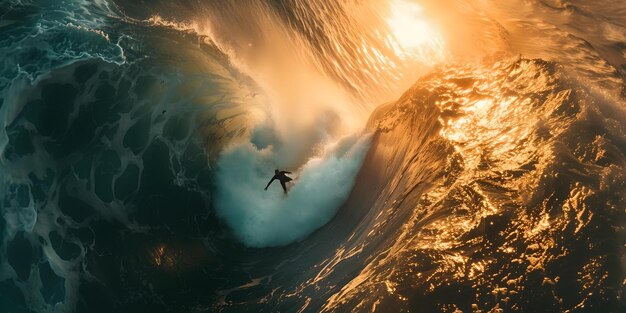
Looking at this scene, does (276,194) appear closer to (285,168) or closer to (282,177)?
(282,177)

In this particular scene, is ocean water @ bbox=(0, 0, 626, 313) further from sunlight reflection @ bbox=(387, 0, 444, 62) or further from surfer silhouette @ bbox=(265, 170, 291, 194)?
sunlight reflection @ bbox=(387, 0, 444, 62)

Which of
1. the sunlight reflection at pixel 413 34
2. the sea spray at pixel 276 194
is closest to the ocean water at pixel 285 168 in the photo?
the sea spray at pixel 276 194

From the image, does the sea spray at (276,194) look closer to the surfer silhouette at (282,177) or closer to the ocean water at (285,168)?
the ocean water at (285,168)

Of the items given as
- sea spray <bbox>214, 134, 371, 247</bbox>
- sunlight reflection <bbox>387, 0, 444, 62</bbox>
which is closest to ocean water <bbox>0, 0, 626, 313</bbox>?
sea spray <bbox>214, 134, 371, 247</bbox>

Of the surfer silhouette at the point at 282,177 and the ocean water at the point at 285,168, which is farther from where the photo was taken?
the surfer silhouette at the point at 282,177

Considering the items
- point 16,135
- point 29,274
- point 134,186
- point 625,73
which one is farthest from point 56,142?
point 625,73

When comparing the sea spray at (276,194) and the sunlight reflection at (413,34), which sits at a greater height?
the sunlight reflection at (413,34)

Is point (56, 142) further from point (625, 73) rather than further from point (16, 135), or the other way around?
point (625, 73)

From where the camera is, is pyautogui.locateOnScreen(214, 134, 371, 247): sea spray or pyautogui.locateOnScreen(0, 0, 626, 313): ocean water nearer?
pyautogui.locateOnScreen(0, 0, 626, 313): ocean water

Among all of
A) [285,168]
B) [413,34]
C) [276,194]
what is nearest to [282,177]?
[276,194]
